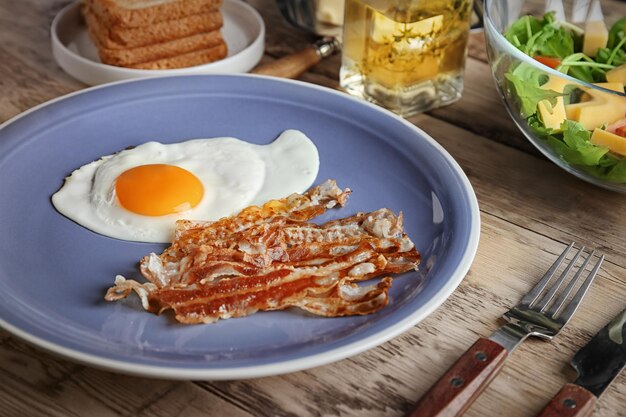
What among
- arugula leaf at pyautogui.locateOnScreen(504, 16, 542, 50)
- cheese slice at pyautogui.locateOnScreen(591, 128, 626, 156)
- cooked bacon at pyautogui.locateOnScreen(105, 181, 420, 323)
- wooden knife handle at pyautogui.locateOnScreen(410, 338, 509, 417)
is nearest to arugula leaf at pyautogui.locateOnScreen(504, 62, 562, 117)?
cheese slice at pyautogui.locateOnScreen(591, 128, 626, 156)

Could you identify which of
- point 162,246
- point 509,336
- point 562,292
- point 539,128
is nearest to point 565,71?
point 539,128

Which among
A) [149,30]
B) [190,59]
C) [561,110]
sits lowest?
[190,59]

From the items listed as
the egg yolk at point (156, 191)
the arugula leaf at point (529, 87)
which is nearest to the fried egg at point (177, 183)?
the egg yolk at point (156, 191)

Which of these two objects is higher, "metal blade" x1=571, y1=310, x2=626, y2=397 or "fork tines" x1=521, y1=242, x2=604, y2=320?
"metal blade" x1=571, y1=310, x2=626, y2=397

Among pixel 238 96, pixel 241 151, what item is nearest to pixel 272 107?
pixel 238 96

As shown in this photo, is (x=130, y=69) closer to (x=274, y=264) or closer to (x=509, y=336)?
(x=274, y=264)

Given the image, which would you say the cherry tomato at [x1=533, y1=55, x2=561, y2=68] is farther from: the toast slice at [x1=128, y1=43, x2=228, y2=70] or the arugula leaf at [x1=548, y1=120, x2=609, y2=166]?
the toast slice at [x1=128, y1=43, x2=228, y2=70]

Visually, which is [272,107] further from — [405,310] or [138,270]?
[405,310]

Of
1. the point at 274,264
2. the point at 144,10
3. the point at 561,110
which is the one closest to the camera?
the point at 274,264
